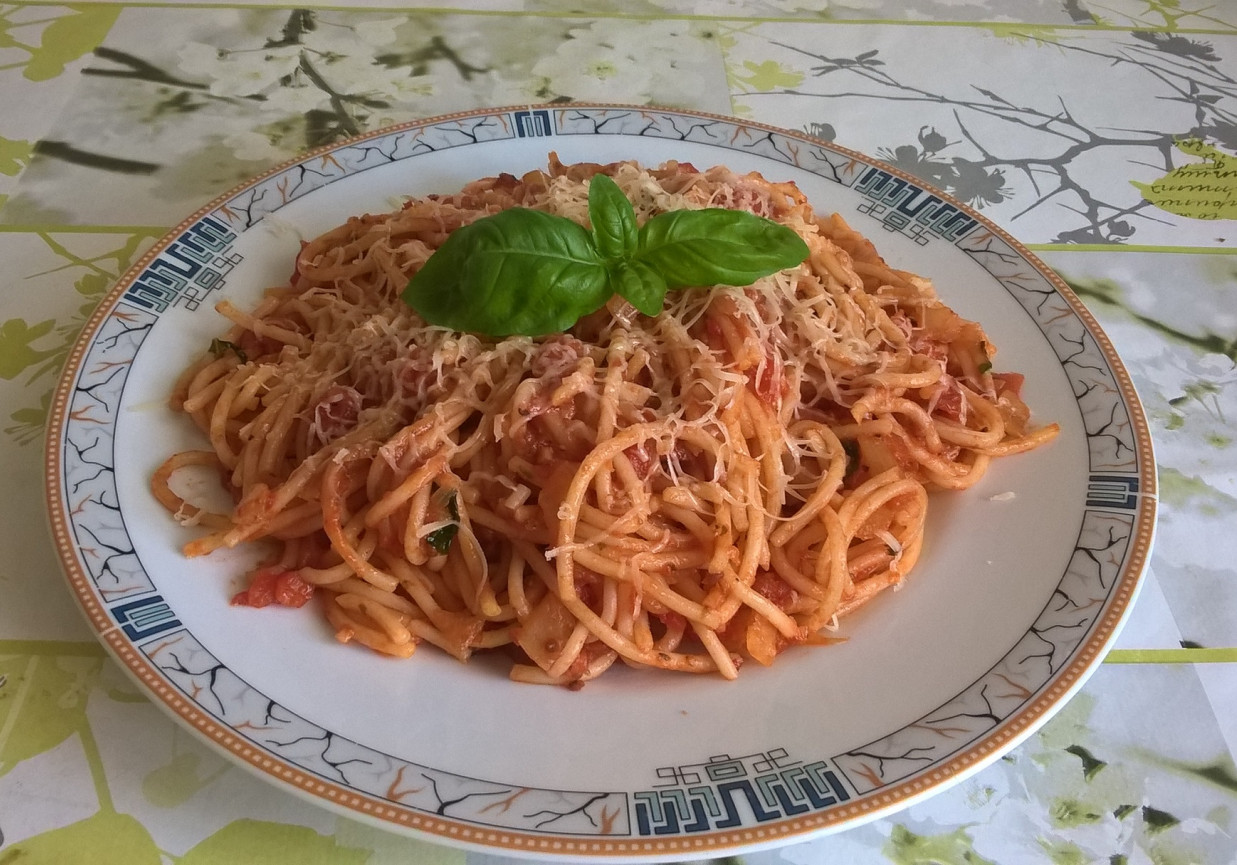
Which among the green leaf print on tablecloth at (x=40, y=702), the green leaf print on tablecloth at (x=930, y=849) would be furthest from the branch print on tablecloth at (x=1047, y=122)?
the green leaf print on tablecloth at (x=40, y=702)

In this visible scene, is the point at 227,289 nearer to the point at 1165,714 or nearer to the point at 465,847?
the point at 465,847

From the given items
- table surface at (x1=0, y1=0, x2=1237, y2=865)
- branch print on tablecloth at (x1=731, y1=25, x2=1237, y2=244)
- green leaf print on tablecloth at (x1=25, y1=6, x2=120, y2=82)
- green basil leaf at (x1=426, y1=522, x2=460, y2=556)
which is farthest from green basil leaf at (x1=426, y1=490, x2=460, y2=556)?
green leaf print on tablecloth at (x1=25, y1=6, x2=120, y2=82)

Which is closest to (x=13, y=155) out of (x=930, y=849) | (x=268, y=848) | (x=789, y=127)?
(x=268, y=848)

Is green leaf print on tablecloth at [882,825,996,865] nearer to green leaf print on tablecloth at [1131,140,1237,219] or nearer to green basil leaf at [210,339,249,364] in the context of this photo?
green basil leaf at [210,339,249,364]

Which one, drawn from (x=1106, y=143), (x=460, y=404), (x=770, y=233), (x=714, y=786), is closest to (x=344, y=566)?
(x=460, y=404)

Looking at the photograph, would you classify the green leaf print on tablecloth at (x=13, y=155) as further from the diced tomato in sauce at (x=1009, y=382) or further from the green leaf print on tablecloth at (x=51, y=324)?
the diced tomato in sauce at (x=1009, y=382)

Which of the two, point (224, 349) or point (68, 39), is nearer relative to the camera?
point (224, 349)

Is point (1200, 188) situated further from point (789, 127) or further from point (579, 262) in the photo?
point (579, 262)
